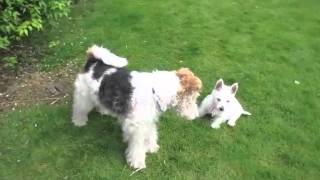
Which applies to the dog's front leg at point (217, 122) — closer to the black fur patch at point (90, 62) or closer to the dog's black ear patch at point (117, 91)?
the dog's black ear patch at point (117, 91)

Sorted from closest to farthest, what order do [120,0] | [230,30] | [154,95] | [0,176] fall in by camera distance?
[154,95] < [0,176] < [230,30] < [120,0]

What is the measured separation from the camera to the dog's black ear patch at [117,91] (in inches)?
201

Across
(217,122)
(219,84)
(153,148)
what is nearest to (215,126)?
(217,122)

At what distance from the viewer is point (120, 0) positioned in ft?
30.6

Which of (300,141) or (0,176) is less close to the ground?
(300,141)

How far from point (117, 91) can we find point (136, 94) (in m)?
0.24

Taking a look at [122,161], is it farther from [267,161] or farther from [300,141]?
[300,141]

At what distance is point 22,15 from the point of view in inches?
283

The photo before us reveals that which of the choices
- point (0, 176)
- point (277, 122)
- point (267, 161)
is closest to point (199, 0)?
point (277, 122)

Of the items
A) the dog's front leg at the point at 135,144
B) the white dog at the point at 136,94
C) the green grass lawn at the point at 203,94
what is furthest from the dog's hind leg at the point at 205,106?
the dog's front leg at the point at 135,144

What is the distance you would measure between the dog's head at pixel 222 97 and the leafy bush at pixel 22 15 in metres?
2.89

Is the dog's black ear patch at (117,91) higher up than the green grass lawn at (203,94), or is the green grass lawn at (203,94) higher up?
the dog's black ear patch at (117,91)

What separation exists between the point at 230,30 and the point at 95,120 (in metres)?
3.53

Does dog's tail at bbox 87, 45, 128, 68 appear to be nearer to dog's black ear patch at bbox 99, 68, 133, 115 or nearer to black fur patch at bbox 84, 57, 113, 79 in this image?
black fur patch at bbox 84, 57, 113, 79
